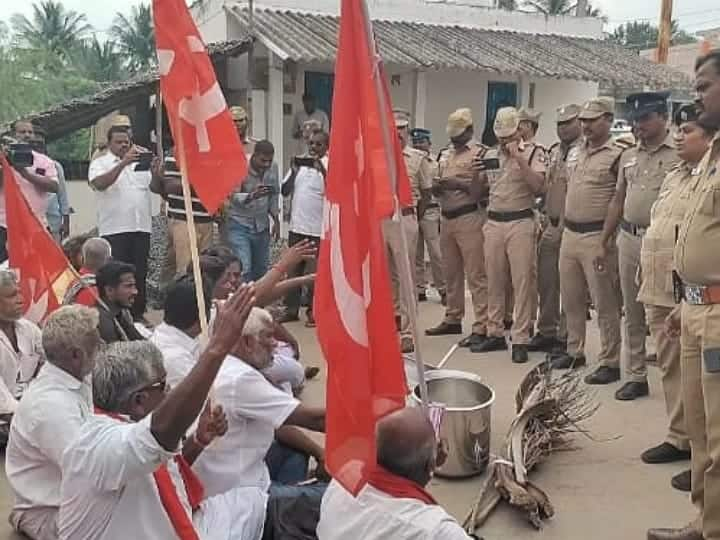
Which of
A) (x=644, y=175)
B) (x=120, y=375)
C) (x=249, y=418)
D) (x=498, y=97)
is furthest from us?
(x=498, y=97)

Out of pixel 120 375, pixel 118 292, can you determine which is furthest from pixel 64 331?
pixel 118 292

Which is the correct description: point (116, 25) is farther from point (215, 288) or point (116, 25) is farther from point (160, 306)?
point (215, 288)

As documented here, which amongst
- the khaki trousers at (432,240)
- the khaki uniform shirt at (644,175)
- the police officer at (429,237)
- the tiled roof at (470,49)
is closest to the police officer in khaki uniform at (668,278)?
the khaki uniform shirt at (644,175)

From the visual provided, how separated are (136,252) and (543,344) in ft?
12.4

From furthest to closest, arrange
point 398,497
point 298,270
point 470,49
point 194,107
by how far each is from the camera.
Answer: point 470,49, point 298,270, point 194,107, point 398,497

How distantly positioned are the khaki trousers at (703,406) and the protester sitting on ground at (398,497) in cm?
159

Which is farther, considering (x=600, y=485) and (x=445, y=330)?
(x=445, y=330)

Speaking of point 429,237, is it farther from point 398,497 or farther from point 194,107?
point 398,497

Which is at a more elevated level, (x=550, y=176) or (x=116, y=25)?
(x=116, y=25)

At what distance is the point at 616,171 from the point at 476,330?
2103 mm

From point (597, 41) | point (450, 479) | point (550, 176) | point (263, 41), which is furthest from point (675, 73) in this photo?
point (450, 479)

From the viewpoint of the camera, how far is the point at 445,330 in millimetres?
7992

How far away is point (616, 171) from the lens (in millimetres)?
6031

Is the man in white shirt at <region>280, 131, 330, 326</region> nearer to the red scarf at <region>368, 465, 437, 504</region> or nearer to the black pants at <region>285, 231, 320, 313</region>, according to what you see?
the black pants at <region>285, 231, 320, 313</region>
